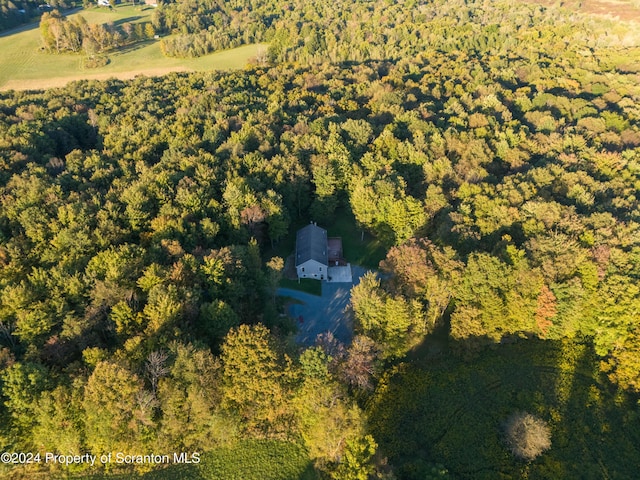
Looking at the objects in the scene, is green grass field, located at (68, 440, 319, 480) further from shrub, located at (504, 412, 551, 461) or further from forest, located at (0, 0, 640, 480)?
shrub, located at (504, 412, 551, 461)

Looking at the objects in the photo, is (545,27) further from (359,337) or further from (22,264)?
(22,264)

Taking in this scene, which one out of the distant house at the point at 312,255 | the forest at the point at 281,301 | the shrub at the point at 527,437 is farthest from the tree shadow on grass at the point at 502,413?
the distant house at the point at 312,255

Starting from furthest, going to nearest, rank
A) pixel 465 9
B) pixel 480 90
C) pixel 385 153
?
pixel 465 9, pixel 480 90, pixel 385 153

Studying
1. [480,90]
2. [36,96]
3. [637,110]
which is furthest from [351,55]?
[36,96]

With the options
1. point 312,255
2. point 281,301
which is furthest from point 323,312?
point 312,255

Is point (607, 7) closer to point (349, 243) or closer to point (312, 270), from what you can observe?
point (349, 243)

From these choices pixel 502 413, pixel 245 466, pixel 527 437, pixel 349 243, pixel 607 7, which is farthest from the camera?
pixel 607 7

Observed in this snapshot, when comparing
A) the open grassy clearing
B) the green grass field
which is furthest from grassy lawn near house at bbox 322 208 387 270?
the open grassy clearing
